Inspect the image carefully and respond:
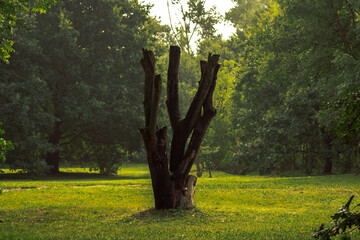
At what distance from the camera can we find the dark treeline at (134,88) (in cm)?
2756

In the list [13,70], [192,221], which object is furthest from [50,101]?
[192,221]

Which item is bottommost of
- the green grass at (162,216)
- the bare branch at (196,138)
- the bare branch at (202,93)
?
the green grass at (162,216)

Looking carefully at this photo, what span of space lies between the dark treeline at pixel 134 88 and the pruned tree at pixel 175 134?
13.6 meters

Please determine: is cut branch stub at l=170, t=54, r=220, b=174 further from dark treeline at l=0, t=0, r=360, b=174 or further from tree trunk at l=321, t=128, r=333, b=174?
tree trunk at l=321, t=128, r=333, b=174

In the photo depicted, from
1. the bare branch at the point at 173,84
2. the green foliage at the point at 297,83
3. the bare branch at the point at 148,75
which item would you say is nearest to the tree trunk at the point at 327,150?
the green foliage at the point at 297,83

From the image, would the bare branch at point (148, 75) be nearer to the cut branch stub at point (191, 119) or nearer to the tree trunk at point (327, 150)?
the cut branch stub at point (191, 119)

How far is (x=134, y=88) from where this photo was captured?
38188 millimetres

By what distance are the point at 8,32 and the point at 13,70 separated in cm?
2005

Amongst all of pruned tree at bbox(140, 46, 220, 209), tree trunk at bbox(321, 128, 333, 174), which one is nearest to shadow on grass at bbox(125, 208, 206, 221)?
pruned tree at bbox(140, 46, 220, 209)

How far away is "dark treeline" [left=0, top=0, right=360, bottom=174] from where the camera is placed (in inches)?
1085

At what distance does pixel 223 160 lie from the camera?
42.1m

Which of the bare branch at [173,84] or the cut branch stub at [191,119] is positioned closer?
the cut branch stub at [191,119]

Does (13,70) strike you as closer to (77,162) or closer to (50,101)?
(50,101)

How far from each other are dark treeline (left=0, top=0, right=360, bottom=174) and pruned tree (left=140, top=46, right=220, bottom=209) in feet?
44.6
